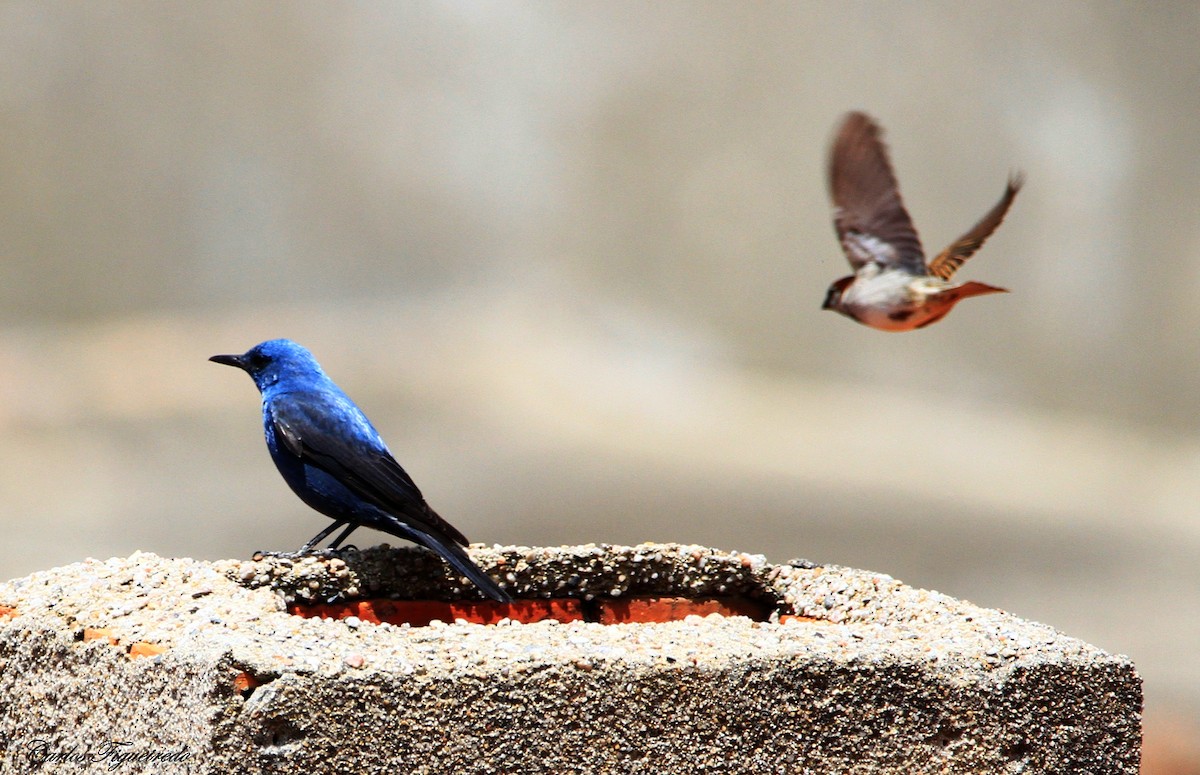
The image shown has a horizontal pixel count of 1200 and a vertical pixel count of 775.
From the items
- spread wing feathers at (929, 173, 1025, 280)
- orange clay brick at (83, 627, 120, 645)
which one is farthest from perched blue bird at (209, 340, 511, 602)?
spread wing feathers at (929, 173, 1025, 280)

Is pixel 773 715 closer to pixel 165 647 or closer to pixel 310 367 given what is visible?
pixel 165 647

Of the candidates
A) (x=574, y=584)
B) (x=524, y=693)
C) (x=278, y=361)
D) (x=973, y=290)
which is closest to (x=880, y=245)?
(x=973, y=290)

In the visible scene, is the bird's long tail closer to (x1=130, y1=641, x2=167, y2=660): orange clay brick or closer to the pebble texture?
the pebble texture

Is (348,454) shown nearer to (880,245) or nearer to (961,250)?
(880,245)

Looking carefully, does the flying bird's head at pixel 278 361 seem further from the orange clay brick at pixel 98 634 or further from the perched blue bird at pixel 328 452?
the orange clay brick at pixel 98 634

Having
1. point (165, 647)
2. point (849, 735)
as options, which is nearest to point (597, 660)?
point (849, 735)
